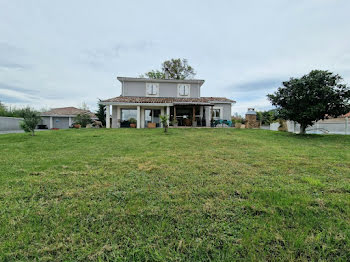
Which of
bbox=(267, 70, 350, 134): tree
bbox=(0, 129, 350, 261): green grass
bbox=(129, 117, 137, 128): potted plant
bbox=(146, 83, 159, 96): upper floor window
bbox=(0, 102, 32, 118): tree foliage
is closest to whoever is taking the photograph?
bbox=(0, 129, 350, 261): green grass

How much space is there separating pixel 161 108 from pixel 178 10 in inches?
345

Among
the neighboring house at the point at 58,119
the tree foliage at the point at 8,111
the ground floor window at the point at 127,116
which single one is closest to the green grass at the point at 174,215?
the ground floor window at the point at 127,116

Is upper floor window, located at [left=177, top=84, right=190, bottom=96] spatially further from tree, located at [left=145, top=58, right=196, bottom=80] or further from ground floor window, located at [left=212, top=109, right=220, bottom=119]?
tree, located at [left=145, top=58, right=196, bottom=80]

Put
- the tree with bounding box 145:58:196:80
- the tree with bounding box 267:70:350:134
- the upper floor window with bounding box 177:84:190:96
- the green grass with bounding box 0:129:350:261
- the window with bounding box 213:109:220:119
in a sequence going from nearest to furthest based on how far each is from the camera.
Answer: the green grass with bounding box 0:129:350:261
the tree with bounding box 267:70:350:134
the upper floor window with bounding box 177:84:190:96
the window with bounding box 213:109:220:119
the tree with bounding box 145:58:196:80

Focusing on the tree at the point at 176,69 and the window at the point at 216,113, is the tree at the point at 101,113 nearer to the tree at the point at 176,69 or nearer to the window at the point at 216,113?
the tree at the point at 176,69

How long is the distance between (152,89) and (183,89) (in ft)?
12.0

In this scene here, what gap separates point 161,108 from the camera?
660 inches

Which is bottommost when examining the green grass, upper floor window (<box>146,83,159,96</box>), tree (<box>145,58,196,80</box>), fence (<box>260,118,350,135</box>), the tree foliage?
the green grass

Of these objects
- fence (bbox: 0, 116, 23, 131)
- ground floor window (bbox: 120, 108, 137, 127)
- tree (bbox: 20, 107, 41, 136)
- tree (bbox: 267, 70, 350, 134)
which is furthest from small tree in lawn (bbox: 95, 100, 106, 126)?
tree (bbox: 267, 70, 350, 134)

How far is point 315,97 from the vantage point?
9.45 m

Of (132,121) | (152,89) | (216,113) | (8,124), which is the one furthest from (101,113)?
(216,113)

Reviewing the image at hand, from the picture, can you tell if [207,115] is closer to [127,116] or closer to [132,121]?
[132,121]

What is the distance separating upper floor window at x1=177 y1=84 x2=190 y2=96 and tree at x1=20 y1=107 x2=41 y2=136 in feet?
43.1

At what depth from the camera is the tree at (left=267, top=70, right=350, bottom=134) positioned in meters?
9.12
